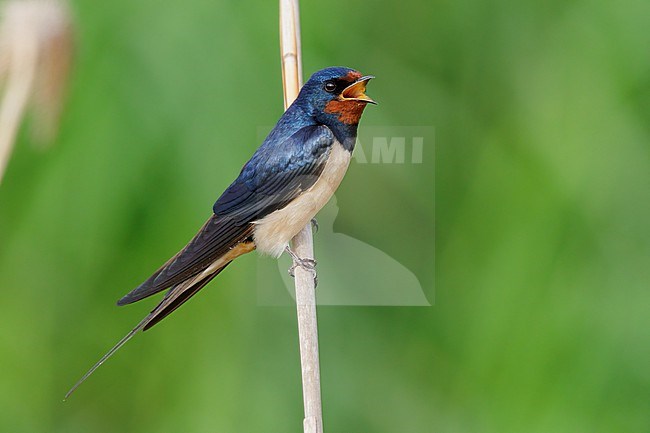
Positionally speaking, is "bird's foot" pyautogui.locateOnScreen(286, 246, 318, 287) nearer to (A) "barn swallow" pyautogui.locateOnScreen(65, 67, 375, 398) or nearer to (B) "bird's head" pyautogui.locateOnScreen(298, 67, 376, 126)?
(A) "barn swallow" pyautogui.locateOnScreen(65, 67, 375, 398)

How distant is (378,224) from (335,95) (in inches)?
27.3

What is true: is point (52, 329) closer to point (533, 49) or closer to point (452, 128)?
point (452, 128)

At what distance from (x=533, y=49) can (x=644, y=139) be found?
0.29 meters

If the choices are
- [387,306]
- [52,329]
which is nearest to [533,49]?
[387,306]

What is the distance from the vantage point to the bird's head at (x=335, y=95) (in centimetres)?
95

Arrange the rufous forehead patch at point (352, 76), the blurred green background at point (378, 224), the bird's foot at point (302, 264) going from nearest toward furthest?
the rufous forehead patch at point (352, 76)
the bird's foot at point (302, 264)
the blurred green background at point (378, 224)

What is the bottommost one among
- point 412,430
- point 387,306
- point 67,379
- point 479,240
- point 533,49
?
point 412,430

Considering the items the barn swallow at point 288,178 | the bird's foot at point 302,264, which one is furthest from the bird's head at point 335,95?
the bird's foot at point 302,264

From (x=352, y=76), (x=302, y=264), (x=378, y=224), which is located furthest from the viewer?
(x=378, y=224)

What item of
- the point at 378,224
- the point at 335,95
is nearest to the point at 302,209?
the point at 335,95

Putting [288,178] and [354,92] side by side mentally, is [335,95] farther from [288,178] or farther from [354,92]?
[288,178]

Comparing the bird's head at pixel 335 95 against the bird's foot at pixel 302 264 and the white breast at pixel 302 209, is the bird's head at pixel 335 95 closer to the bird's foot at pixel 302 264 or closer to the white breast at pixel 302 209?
the white breast at pixel 302 209

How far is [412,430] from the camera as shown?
5.54ft

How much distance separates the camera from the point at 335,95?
3.19 ft
